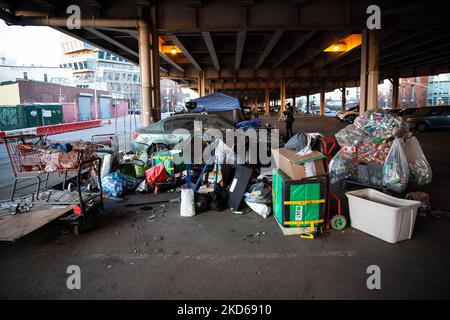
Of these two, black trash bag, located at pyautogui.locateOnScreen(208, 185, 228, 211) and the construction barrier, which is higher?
the construction barrier

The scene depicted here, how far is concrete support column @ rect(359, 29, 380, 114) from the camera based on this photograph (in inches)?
451

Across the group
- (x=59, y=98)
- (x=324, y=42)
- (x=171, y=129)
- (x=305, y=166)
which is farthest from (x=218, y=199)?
(x=59, y=98)

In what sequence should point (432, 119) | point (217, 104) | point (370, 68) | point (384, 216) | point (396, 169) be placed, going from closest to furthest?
point (384, 216) < point (396, 169) < point (370, 68) < point (217, 104) < point (432, 119)

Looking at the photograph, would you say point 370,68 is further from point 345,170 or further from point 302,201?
point 302,201

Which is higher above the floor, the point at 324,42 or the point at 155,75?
the point at 324,42

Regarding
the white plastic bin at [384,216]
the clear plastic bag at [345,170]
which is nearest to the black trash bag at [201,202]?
the white plastic bin at [384,216]

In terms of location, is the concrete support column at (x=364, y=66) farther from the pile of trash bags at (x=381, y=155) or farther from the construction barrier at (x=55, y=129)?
the construction barrier at (x=55, y=129)

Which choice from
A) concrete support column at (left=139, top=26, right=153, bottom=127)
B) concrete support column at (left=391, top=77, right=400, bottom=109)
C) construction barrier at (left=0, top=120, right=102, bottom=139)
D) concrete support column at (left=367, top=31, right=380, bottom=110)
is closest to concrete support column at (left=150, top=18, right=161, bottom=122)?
concrete support column at (left=139, top=26, right=153, bottom=127)

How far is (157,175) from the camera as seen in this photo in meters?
6.43

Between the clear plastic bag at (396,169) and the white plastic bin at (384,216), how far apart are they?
118 cm

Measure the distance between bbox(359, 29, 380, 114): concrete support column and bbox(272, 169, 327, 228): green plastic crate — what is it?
893 cm

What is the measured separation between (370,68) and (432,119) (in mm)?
9293

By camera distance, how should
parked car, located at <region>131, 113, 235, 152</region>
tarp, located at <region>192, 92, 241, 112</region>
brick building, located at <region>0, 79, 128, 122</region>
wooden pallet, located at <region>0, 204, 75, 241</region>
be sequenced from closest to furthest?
wooden pallet, located at <region>0, 204, 75, 241</region>, parked car, located at <region>131, 113, 235, 152</region>, tarp, located at <region>192, 92, 241, 112</region>, brick building, located at <region>0, 79, 128, 122</region>

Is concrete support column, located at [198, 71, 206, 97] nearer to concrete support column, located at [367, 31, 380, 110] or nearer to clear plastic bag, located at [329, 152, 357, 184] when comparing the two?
concrete support column, located at [367, 31, 380, 110]
